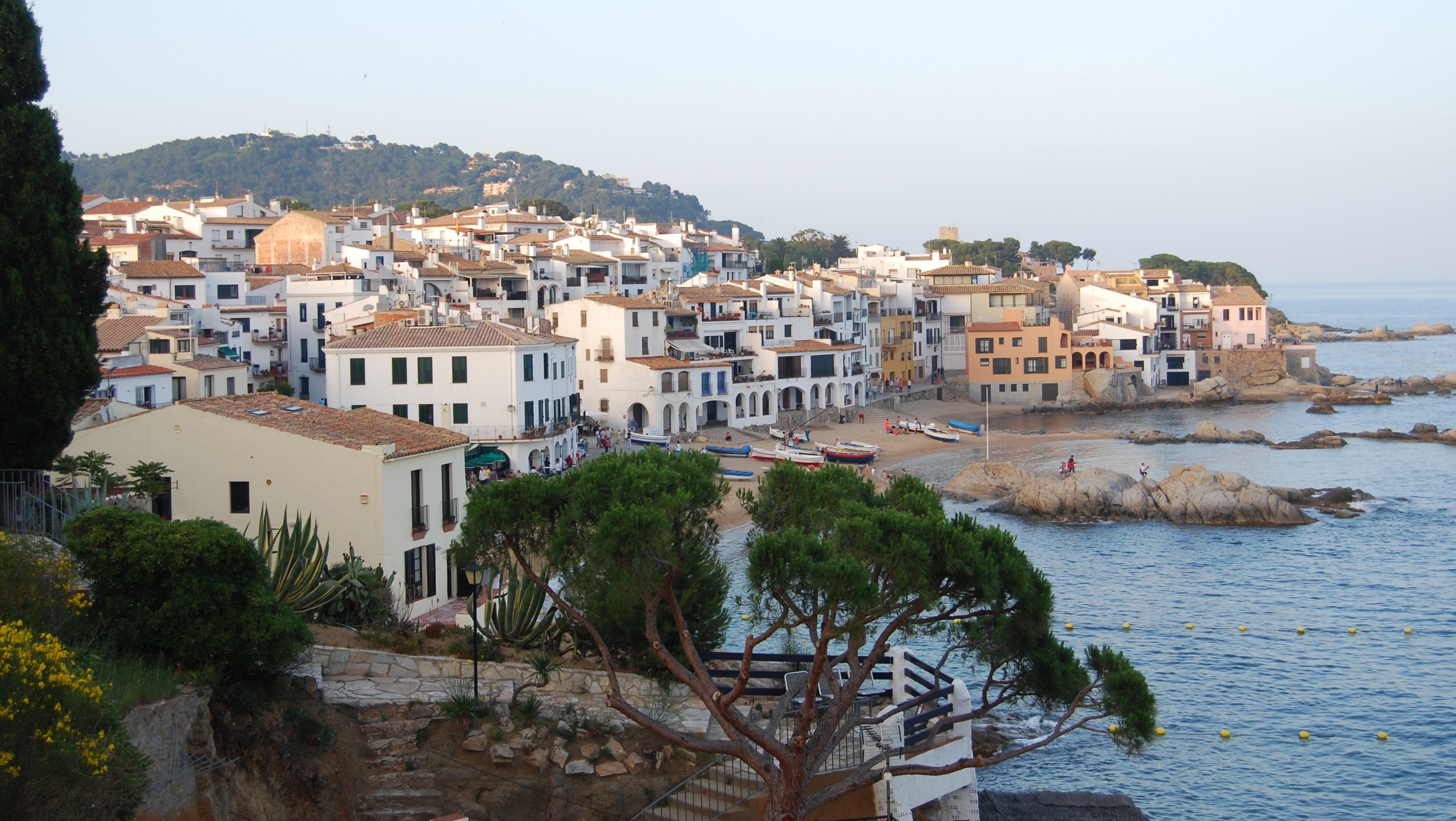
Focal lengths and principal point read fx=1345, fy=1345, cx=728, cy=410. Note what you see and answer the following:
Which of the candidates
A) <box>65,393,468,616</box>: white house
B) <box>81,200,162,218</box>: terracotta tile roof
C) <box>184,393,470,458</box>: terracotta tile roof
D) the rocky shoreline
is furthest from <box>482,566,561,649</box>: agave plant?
<box>81,200,162,218</box>: terracotta tile roof

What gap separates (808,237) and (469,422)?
4625 inches

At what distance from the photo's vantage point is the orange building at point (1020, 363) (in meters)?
97.8

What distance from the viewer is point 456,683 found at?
1819cm

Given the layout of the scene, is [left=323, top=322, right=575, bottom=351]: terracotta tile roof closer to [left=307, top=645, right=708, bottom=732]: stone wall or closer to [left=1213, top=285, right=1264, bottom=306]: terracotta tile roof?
[left=307, top=645, right=708, bottom=732]: stone wall

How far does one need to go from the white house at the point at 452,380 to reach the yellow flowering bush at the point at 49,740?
118 feet

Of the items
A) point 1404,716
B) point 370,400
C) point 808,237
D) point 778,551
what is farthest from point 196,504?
point 808,237

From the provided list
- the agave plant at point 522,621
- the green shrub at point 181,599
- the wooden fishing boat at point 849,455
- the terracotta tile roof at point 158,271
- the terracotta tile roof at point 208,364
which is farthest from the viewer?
the wooden fishing boat at point 849,455

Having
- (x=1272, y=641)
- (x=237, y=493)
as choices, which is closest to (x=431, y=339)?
(x=237, y=493)

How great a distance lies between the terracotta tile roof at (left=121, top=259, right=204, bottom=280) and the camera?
6400 cm

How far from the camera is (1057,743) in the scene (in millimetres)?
29375

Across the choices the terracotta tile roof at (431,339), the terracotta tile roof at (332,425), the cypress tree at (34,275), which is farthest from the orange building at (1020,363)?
the cypress tree at (34,275)

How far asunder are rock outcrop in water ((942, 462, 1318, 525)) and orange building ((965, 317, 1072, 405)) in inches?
1507

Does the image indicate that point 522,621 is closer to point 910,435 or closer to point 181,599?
point 181,599

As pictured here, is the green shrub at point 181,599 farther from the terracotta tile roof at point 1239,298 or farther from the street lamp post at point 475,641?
the terracotta tile roof at point 1239,298
